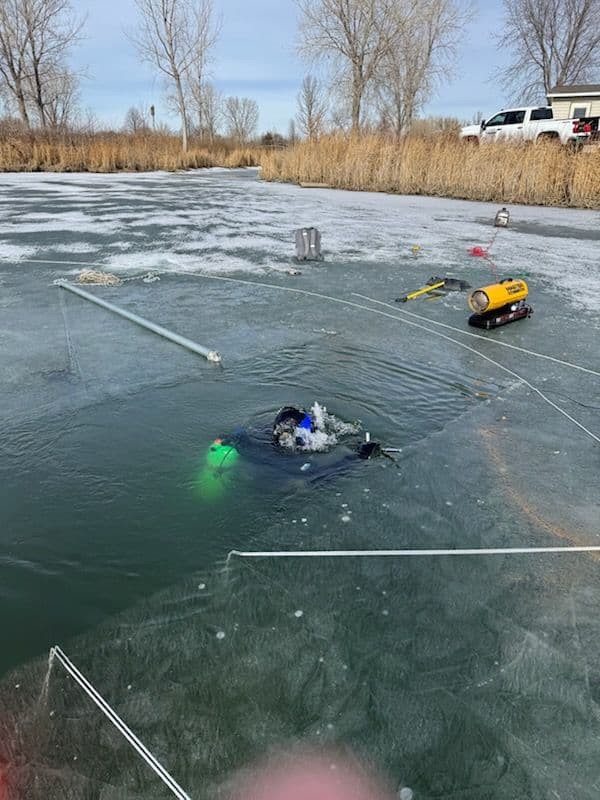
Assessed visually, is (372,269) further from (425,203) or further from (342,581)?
(425,203)

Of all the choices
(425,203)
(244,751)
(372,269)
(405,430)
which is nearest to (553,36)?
(425,203)

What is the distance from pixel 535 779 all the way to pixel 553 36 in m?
29.8

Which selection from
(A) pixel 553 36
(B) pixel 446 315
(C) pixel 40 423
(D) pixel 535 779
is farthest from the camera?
(A) pixel 553 36

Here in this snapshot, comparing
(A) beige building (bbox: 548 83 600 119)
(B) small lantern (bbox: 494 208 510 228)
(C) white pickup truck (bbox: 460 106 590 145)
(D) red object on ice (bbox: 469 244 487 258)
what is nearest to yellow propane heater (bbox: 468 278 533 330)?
(D) red object on ice (bbox: 469 244 487 258)

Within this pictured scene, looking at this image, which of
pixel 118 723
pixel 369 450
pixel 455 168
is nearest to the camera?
pixel 118 723

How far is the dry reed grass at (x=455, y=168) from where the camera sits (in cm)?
952

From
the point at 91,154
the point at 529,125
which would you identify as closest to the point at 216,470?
the point at 529,125

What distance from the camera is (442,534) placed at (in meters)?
1.73

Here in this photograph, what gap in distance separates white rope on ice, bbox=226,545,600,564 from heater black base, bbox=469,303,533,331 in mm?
2256

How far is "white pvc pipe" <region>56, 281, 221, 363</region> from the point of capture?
306cm

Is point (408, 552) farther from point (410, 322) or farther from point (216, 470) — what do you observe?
point (410, 322)

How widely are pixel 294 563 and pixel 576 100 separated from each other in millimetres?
24695

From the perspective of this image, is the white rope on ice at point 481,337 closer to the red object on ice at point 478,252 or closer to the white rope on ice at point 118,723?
the red object on ice at point 478,252

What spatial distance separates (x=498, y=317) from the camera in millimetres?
3707
